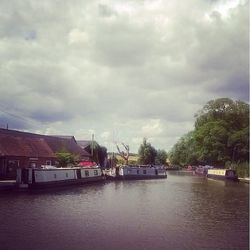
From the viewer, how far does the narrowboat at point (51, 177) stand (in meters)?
41.0

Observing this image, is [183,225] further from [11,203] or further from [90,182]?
[90,182]

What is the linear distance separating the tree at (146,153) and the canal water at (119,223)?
260 ft

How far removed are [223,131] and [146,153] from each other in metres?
45.7

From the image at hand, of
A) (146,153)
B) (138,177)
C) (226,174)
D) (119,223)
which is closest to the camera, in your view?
(119,223)

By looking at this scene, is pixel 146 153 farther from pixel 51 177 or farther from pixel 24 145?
pixel 51 177

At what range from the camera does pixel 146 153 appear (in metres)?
117

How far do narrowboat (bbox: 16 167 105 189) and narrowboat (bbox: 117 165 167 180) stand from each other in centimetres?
1250

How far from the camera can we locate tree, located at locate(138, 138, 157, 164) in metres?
117

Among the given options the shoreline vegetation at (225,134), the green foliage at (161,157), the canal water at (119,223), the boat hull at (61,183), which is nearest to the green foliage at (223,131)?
the shoreline vegetation at (225,134)

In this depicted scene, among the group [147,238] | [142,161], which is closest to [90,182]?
[147,238]

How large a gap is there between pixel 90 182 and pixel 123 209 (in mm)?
25415

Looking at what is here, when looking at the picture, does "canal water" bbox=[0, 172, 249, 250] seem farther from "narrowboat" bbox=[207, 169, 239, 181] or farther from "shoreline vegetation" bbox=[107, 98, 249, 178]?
"shoreline vegetation" bbox=[107, 98, 249, 178]

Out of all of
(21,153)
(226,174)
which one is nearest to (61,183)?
(21,153)

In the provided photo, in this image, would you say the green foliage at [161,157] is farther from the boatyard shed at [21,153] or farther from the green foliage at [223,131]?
the boatyard shed at [21,153]
